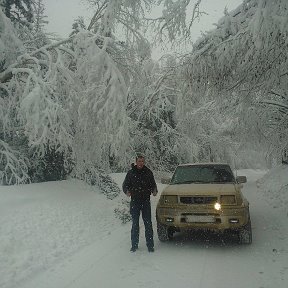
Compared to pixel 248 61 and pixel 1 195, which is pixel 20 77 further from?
pixel 248 61

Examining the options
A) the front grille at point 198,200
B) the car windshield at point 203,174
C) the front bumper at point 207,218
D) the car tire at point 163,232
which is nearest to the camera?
the front bumper at point 207,218

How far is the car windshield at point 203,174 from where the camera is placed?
978 cm

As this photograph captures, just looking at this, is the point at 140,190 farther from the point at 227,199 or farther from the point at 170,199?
the point at 227,199

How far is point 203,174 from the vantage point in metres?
10.0

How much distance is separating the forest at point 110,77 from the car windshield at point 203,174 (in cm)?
159

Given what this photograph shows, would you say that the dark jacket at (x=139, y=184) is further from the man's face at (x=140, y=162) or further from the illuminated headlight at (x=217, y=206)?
the illuminated headlight at (x=217, y=206)

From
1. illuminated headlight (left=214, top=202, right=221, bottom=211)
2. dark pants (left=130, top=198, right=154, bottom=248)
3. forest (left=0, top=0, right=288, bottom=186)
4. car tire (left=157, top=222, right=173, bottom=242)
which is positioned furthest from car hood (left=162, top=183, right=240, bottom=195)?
forest (left=0, top=0, right=288, bottom=186)

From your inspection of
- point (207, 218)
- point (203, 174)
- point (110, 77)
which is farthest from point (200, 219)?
point (110, 77)

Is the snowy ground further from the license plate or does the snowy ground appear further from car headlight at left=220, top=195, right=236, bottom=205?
car headlight at left=220, top=195, right=236, bottom=205

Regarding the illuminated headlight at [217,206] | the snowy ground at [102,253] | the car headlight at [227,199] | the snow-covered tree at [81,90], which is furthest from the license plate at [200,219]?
the snow-covered tree at [81,90]

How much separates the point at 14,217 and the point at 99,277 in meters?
3.30

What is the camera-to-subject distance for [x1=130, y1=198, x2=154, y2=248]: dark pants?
27.4 feet

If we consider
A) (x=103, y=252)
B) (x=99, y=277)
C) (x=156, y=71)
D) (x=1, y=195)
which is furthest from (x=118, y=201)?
(x=156, y=71)

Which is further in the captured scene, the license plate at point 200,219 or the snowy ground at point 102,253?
the license plate at point 200,219
